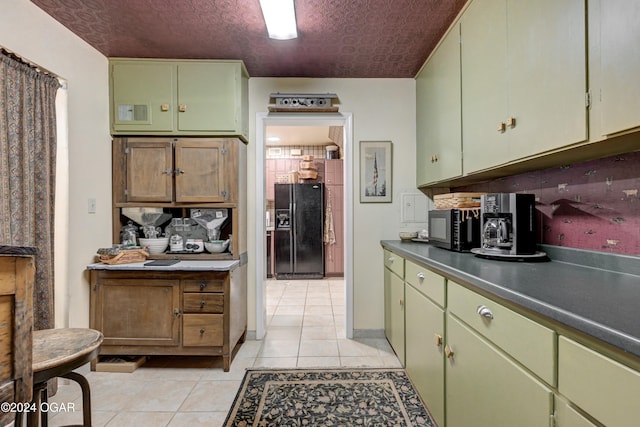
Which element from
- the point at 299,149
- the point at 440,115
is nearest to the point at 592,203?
the point at 440,115

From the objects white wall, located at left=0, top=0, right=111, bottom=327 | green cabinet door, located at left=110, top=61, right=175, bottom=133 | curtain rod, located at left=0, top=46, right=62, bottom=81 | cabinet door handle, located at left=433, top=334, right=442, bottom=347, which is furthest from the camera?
green cabinet door, located at left=110, top=61, right=175, bottom=133

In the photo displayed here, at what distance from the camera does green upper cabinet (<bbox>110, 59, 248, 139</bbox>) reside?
2420mm

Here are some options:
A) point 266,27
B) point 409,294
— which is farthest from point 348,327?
point 266,27

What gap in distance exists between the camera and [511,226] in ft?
5.15

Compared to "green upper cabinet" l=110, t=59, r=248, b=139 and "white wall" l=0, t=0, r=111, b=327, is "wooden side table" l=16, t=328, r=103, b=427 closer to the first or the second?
"white wall" l=0, t=0, r=111, b=327

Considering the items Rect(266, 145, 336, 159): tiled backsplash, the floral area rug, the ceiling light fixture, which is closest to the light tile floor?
the floral area rug

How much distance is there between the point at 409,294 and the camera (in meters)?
1.99

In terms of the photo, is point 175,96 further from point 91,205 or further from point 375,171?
point 375,171

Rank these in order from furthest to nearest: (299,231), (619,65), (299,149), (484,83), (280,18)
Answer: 1. (299,149)
2. (299,231)
3. (280,18)
4. (484,83)
5. (619,65)

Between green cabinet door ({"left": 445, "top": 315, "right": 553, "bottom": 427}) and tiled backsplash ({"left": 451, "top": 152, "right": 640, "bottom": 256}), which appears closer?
green cabinet door ({"left": 445, "top": 315, "right": 553, "bottom": 427})

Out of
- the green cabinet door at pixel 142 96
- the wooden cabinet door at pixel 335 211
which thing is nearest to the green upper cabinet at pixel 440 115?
the green cabinet door at pixel 142 96

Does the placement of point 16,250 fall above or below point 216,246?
above

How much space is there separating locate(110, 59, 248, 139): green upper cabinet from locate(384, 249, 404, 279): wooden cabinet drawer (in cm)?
164

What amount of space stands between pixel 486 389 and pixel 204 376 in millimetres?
1861
